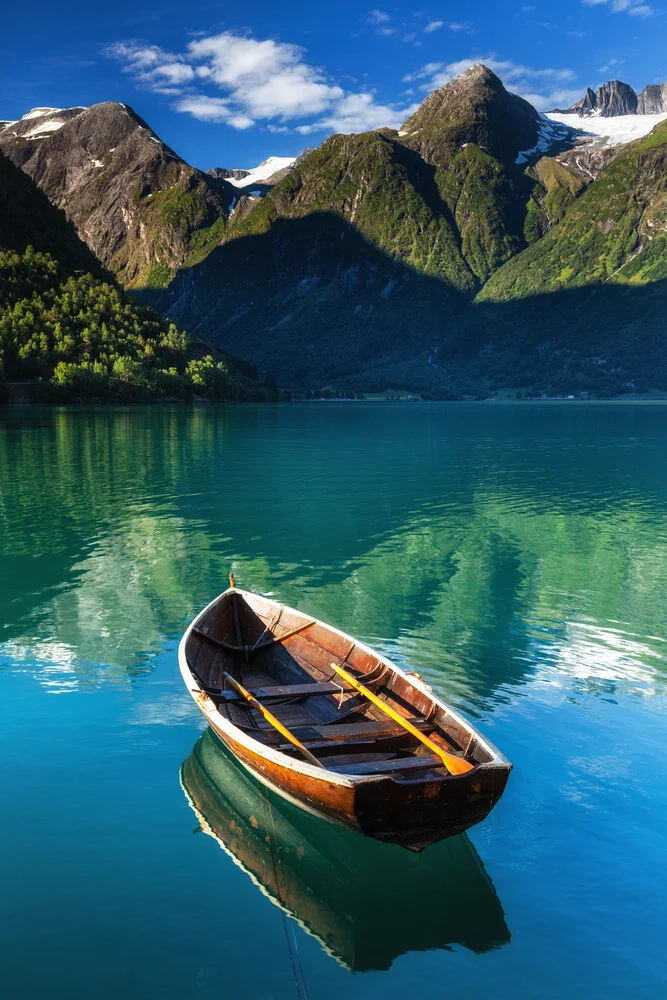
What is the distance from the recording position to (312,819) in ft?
36.7

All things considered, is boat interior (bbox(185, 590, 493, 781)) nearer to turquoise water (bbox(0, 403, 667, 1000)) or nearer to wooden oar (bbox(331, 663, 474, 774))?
wooden oar (bbox(331, 663, 474, 774))

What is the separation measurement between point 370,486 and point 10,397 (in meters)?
112

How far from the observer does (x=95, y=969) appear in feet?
27.5

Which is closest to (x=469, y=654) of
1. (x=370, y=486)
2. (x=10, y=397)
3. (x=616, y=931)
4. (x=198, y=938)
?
(x=616, y=931)

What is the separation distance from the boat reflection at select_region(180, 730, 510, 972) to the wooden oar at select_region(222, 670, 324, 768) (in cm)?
129

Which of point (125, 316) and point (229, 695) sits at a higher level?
point (125, 316)

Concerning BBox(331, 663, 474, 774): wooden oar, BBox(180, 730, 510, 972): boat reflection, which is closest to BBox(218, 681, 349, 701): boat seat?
BBox(331, 663, 474, 774): wooden oar

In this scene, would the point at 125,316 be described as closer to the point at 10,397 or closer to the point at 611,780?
the point at 10,397

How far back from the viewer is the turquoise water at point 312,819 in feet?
28.3

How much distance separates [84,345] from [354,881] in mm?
171480

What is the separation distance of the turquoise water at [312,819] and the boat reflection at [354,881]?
0.03 meters

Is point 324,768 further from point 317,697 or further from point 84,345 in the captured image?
point 84,345

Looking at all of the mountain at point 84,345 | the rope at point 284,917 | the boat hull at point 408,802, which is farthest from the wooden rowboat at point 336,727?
the mountain at point 84,345

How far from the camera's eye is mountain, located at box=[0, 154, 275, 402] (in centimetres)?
14850
